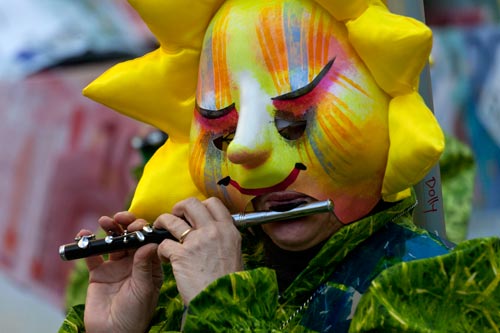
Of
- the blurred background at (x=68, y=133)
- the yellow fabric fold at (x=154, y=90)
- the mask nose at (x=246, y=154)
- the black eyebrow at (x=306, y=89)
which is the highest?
the yellow fabric fold at (x=154, y=90)

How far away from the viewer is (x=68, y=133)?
5688 millimetres

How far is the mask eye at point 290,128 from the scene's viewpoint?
1.95 meters

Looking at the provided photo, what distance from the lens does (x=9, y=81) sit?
5.64m

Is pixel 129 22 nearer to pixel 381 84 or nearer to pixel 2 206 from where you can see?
pixel 2 206

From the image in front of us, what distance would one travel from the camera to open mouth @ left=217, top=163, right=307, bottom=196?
6.40 feet

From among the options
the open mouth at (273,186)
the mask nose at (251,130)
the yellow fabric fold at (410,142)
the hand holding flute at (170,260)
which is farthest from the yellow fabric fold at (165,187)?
the yellow fabric fold at (410,142)

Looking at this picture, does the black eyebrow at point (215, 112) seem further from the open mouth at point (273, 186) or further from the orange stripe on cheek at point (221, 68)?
the open mouth at point (273, 186)

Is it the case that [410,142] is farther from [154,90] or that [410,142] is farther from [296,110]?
[154,90]

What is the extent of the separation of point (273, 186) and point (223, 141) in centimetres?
15

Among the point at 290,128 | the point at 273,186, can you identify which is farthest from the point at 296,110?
the point at 273,186

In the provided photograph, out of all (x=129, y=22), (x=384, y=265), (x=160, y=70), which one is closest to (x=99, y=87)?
(x=160, y=70)

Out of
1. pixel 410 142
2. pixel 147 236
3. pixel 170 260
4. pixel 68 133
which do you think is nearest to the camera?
pixel 410 142

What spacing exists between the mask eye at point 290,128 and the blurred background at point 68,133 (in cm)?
368

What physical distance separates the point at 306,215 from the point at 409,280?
0.28 meters
